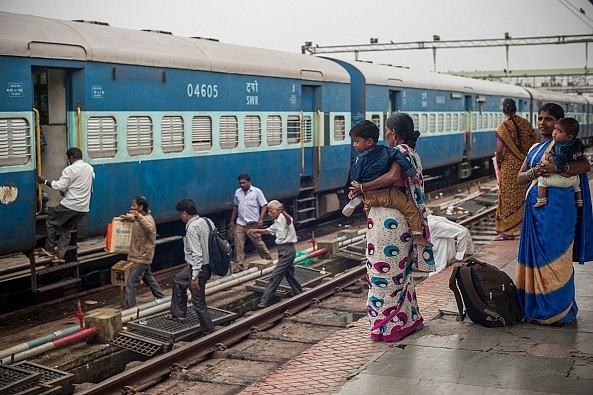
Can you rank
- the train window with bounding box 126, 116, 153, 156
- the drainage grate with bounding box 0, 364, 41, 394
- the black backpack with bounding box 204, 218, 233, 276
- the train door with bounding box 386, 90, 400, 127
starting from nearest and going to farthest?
the drainage grate with bounding box 0, 364, 41, 394, the black backpack with bounding box 204, 218, 233, 276, the train window with bounding box 126, 116, 153, 156, the train door with bounding box 386, 90, 400, 127

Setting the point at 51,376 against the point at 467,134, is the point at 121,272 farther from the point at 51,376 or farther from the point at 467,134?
the point at 467,134

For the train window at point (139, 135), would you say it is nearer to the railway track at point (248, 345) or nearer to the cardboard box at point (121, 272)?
the cardboard box at point (121, 272)

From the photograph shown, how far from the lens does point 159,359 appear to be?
830 cm

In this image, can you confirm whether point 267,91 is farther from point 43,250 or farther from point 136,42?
point 43,250

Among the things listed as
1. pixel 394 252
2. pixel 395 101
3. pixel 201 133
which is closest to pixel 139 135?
pixel 201 133

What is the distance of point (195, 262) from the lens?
30.3ft

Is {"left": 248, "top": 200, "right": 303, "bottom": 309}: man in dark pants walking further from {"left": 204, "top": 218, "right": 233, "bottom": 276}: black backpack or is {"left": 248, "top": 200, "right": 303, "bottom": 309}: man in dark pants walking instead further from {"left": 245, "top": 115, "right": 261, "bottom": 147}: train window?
{"left": 245, "top": 115, "right": 261, "bottom": 147}: train window

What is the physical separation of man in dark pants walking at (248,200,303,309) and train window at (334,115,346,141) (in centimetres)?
712

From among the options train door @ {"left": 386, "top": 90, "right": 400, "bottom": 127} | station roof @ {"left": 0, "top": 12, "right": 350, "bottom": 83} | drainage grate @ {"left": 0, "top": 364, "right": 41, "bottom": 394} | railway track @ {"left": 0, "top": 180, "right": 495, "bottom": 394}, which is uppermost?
station roof @ {"left": 0, "top": 12, "right": 350, "bottom": 83}

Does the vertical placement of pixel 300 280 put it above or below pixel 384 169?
below

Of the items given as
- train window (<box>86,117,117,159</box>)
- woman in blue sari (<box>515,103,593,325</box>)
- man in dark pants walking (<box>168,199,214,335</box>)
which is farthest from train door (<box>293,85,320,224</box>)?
woman in blue sari (<box>515,103,593,325</box>)

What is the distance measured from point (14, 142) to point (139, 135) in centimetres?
234

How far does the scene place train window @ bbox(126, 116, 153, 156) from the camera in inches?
458

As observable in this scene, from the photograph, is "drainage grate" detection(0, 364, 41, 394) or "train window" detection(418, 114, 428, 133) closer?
"drainage grate" detection(0, 364, 41, 394)
